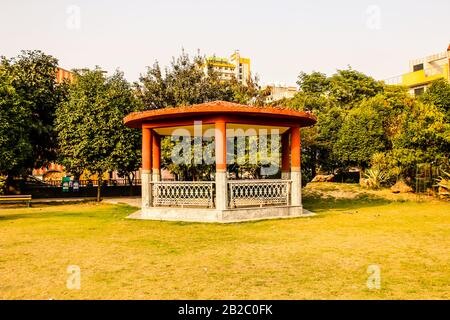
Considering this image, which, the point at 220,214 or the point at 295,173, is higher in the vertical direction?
the point at 295,173

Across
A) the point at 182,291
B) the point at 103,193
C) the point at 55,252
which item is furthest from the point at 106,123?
the point at 182,291

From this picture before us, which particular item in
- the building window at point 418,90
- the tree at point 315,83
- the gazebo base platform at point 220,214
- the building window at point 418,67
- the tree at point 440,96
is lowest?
the gazebo base platform at point 220,214

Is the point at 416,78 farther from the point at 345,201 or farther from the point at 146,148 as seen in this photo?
the point at 146,148

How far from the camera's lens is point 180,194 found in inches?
632

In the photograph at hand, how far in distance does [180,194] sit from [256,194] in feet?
10.0

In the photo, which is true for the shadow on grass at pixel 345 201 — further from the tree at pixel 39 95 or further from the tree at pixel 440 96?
the tree at pixel 39 95

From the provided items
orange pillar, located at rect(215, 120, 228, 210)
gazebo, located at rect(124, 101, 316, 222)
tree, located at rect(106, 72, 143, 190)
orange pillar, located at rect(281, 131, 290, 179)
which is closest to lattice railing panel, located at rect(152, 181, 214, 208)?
gazebo, located at rect(124, 101, 316, 222)

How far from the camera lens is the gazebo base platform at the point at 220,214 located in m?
14.5

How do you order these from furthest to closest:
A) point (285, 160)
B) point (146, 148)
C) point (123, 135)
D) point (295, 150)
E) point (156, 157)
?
point (123, 135) < point (285, 160) < point (156, 157) < point (146, 148) < point (295, 150)

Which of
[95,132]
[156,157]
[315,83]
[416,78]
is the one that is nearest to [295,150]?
[156,157]

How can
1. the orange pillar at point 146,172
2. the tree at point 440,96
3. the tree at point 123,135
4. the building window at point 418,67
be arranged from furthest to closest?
the building window at point 418,67 < the tree at point 123,135 < the tree at point 440,96 < the orange pillar at point 146,172

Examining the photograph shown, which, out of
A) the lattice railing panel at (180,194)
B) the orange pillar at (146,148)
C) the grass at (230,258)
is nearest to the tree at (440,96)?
the grass at (230,258)

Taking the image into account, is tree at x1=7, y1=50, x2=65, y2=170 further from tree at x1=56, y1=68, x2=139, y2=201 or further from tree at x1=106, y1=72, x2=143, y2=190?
tree at x1=106, y1=72, x2=143, y2=190

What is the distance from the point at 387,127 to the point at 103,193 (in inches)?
925
